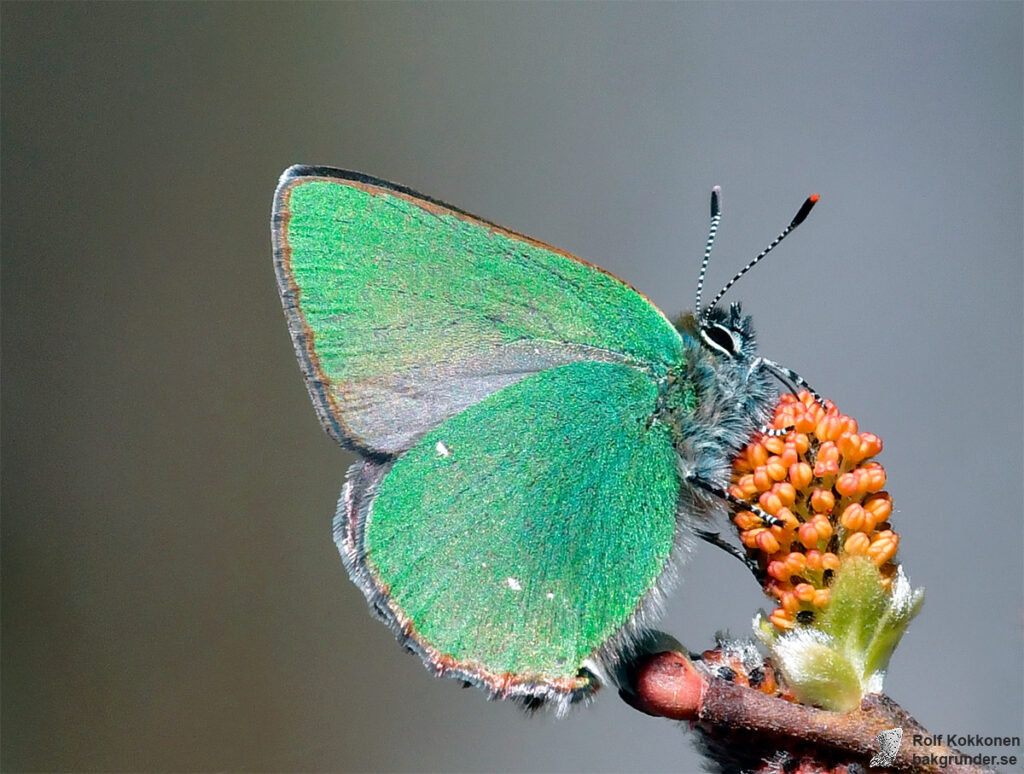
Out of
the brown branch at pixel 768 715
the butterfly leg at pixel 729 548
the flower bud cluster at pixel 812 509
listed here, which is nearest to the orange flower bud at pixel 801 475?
the flower bud cluster at pixel 812 509

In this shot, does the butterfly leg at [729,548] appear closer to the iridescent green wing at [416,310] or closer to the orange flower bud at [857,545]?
the orange flower bud at [857,545]

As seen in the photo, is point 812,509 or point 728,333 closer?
point 812,509

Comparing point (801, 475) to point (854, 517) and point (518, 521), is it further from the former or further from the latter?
point (518, 521)

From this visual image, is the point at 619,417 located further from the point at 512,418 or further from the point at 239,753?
the point at 239,753

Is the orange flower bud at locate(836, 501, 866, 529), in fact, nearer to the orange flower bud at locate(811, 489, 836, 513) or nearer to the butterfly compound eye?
the orange flower bud at locate(811, 489, 836, 513)

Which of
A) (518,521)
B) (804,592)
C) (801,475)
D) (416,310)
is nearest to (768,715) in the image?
(804,592)

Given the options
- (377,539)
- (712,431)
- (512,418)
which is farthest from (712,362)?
(377,539)

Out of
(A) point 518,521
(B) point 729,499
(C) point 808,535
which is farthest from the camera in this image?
(A) point 518,521
